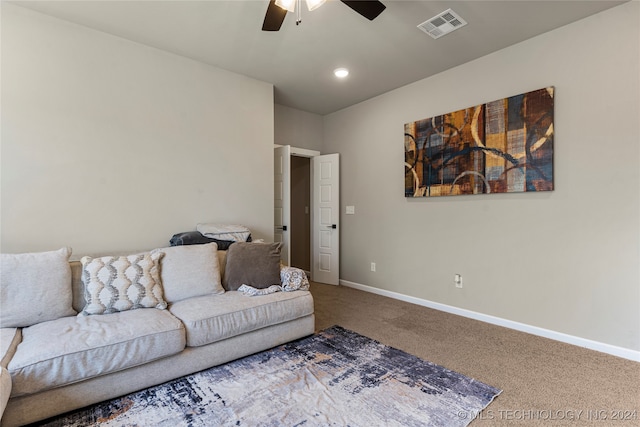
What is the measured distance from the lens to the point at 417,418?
1772 mm

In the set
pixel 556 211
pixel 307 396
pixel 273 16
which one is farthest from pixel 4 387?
pixel 556 211

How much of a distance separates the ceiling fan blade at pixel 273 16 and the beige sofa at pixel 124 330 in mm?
1875

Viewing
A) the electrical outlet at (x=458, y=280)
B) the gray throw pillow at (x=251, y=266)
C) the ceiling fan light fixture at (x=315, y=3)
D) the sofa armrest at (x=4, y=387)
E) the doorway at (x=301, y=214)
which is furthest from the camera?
the doorway at (x=301, y=214)

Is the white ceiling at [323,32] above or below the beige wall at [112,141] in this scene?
above

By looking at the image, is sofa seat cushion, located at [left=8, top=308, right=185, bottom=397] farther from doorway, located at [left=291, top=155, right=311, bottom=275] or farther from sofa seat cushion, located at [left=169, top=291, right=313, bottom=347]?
doorway, located at [left=291, top=155, right=311, bottom=275]

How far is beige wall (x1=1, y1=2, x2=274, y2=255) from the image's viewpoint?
8.28 feet

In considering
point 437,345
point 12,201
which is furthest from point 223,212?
point 437,345

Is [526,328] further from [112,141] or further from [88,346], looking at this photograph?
[112,141]

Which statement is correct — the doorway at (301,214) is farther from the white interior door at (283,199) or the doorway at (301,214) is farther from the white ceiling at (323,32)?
the white ceiling at (323,32)

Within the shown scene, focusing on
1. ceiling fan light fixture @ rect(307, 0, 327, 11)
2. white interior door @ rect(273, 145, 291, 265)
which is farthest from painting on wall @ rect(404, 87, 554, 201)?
ceiling fan light fixture @ rect(307, 0, 327, 11)

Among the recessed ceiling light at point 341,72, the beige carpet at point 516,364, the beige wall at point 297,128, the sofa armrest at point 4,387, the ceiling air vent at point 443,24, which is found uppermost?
the ceiling air vent at point 443,24

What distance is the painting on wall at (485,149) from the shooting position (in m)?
2.89

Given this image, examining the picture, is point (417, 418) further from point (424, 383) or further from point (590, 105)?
point (590, 105)

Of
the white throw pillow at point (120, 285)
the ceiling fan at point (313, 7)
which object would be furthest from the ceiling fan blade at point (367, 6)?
the white throw pillow at point (120, 285)
